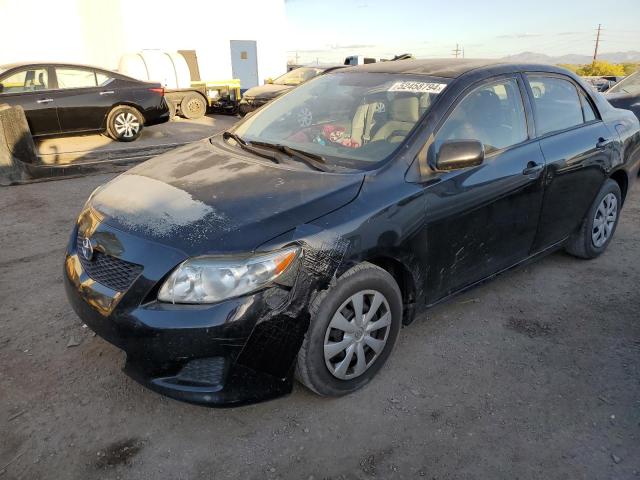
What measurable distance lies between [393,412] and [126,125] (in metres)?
8.70

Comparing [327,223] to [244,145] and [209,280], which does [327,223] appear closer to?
[209,280]

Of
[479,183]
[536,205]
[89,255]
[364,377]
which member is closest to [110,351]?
[89,255]

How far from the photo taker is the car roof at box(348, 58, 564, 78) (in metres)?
3.16

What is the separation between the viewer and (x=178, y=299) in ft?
7.02

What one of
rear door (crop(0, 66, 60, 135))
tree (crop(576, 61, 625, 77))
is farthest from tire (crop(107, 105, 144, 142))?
tree (crop(576, 61, 625, 77))

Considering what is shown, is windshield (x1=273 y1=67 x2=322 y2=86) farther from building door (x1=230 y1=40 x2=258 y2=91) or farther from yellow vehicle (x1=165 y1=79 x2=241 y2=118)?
building door (x1=230 y1=40 x2=258 y2=91)

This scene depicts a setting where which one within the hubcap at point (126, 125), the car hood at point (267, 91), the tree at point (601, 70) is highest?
the car hood at point (267, 91)

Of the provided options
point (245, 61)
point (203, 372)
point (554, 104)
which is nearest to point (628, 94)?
point (554, 104)

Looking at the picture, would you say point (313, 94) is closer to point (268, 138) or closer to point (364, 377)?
point (268, 138)

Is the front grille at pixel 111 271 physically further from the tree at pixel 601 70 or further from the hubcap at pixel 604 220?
the tree at pixel 601 70

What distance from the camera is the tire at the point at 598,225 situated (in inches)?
161

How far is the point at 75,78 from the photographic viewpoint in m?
8.88

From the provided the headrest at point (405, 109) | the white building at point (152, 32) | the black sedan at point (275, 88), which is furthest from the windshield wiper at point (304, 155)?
the white building at point (152, 32)

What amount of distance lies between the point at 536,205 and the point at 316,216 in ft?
6.00
